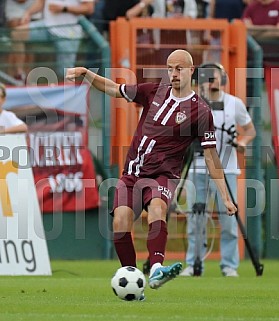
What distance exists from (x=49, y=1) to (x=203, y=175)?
523 centimetres

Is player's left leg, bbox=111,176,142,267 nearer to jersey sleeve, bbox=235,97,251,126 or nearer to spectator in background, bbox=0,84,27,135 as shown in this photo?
jersey sleeve, bbox=235,97,251,126

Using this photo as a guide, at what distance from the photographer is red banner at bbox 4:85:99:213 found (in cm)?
1769

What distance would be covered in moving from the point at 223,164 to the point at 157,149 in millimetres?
4256

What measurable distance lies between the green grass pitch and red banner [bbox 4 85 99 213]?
242 cm

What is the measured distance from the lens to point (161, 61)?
18.1 m

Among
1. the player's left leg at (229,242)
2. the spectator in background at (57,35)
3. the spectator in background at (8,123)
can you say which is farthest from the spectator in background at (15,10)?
the player's left leg at (229,242)

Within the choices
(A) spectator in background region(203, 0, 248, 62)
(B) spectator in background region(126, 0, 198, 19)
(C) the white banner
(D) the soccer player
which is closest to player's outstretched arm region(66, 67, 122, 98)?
(D) the soccer player

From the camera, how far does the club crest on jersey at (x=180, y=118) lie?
1098 centimetres

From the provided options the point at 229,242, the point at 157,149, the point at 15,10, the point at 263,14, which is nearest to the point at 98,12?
the point at 15,10

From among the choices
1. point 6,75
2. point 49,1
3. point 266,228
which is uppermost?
point 49,1

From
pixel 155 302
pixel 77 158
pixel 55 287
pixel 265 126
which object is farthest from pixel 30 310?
pixel 265 126

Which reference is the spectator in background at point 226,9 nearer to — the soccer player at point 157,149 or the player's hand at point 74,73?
the soccer player at point 157,149

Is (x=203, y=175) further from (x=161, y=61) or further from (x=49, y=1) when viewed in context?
(x=49, y=1)

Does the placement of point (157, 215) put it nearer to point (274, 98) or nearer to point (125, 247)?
point (125, 247)
